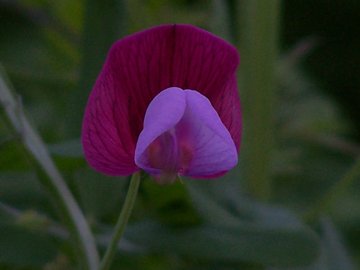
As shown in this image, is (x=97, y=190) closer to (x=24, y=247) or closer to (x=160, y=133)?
(x=24, y=247)

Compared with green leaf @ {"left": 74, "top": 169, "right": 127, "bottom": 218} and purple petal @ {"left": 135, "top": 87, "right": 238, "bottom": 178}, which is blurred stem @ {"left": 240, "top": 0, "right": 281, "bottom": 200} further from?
purple petal @ {"left": 135, "top": 87, "right": 238, "bottom": 178}

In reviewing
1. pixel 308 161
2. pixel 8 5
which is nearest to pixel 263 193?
pixel 308 161

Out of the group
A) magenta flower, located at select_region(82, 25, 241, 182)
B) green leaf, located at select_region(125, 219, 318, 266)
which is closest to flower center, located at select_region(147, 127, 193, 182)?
magenta flower, located at select_region(82, 25, 241, 182)

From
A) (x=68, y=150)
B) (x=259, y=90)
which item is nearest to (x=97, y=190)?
(x=68, y=150)

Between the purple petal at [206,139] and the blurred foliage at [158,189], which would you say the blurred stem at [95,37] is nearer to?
the blurred foliage at [158,189]

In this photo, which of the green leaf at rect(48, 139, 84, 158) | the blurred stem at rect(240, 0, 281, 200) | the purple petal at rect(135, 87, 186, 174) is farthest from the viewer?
the blurred stem at rect(240, 0, 281, 200)

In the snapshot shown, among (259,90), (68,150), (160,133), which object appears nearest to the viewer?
(160,133)
